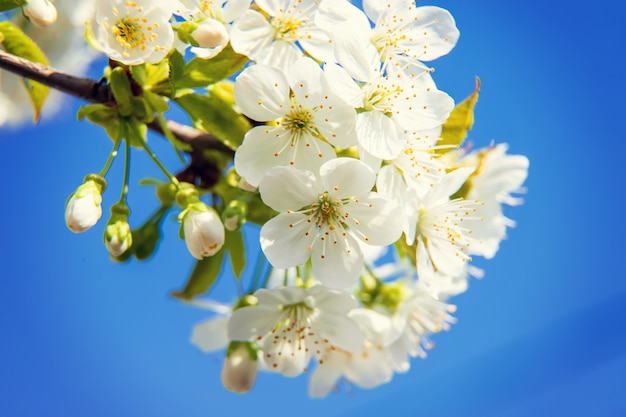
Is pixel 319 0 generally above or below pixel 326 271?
above

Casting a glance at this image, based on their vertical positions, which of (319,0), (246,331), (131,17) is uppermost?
(319,0)

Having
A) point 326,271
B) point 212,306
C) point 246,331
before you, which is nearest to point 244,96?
point 326,271

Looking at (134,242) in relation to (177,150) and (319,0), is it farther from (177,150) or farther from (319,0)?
(319,0)

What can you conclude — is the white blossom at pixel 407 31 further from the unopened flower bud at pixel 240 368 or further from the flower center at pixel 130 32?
the unopened flower bud at pixel 240 368

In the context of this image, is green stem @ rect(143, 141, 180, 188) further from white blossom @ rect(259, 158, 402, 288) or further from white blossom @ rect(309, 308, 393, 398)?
white blossom @ rect(309, 308, 393, 398)

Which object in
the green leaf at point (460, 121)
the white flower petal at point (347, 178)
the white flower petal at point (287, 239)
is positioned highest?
the green leaf at point (460, 121)

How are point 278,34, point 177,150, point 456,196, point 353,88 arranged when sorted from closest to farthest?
point 353,88, point 278,34, point 177,150, point 456,196

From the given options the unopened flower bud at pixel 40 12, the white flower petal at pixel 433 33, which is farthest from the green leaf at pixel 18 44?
the white flower petal at pixel 433 33
